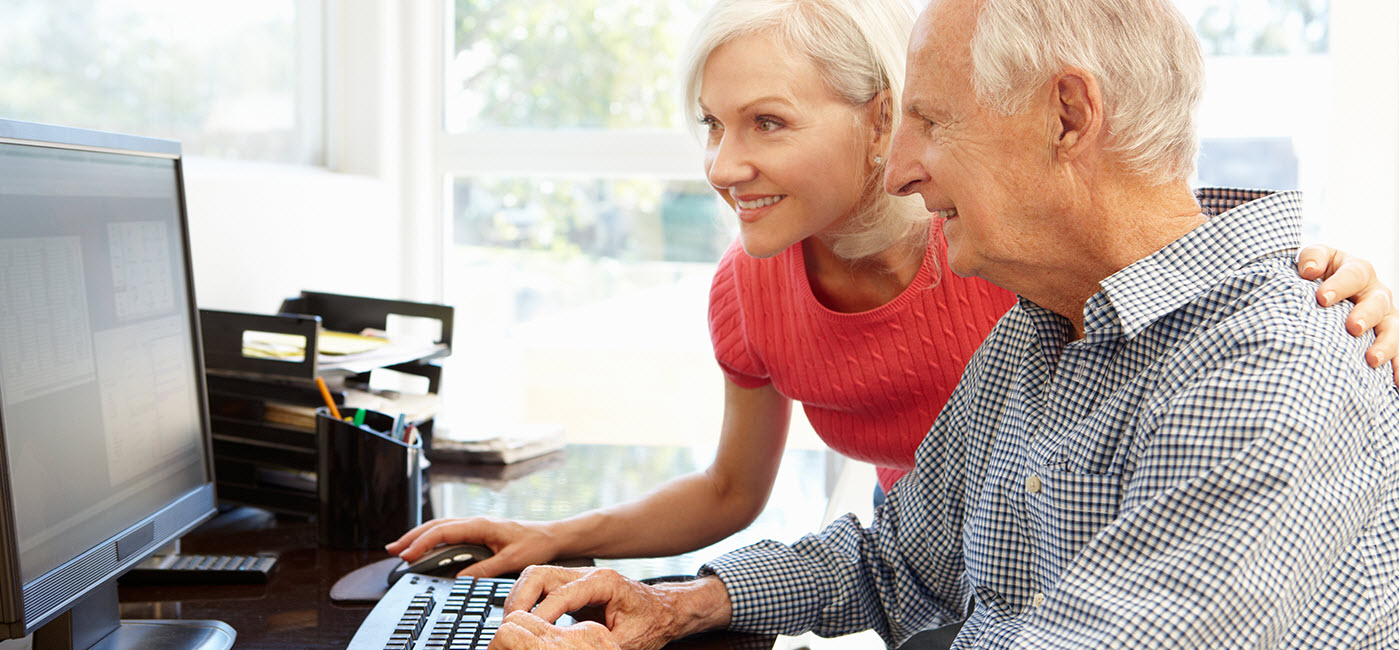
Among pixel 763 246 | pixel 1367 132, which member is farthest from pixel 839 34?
pixel 1367 132

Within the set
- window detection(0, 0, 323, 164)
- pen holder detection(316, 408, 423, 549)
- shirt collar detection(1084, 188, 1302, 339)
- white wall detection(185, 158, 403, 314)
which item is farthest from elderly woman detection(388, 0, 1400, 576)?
window detection(0, 0, 323, 164)

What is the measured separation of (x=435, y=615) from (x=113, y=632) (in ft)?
1.00

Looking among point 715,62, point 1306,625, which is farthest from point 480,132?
point 1306,625

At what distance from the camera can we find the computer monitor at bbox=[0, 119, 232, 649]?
2.78ft

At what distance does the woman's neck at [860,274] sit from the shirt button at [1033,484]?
499mm

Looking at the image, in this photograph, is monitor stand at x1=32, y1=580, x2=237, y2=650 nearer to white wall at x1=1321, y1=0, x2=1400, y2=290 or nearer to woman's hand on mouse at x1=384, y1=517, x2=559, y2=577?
woman's hand on mouse at x1=384, y1=517, x2=559, y2=577

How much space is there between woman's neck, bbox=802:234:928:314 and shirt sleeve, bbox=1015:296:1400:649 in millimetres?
634

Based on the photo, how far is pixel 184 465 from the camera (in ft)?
3.74

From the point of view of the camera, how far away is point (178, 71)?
1.96m

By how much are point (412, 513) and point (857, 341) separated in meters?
0.61

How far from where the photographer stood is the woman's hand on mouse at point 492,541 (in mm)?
1224

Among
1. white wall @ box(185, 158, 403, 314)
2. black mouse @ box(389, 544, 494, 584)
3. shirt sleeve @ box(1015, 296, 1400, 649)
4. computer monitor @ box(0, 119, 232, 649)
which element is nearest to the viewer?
shirt sleeve @ box(1015, 296, 1400, 649)

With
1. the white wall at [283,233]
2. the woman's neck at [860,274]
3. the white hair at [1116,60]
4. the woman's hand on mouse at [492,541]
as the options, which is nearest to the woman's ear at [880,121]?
the woman's neck at [860,274]

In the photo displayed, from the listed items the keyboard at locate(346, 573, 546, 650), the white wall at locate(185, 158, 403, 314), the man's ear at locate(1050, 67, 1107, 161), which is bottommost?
the keyboard at locate(346, 573, 546, 650)
